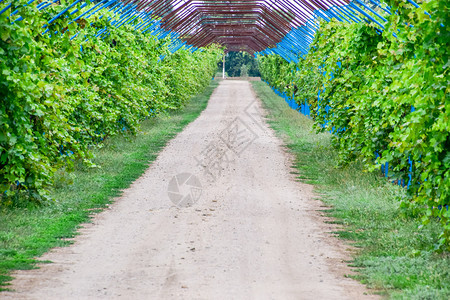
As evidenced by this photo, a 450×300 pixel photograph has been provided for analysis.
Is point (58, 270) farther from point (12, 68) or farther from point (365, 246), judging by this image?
point (365, 246)

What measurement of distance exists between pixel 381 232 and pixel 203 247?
2.03 meters

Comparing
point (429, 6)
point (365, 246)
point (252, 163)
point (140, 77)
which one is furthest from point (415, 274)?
point (140, 77)

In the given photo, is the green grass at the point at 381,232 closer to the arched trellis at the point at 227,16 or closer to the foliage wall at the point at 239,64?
the arched trellis at the point at 227,16

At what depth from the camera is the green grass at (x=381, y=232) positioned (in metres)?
4.84

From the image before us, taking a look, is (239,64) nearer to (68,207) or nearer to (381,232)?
(68,207)

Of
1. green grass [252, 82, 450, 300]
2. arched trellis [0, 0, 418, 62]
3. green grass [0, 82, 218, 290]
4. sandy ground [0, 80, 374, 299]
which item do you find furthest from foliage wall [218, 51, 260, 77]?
sandy ground [0, 80, 374, 299]

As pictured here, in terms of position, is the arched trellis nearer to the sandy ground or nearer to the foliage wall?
the sandy ground

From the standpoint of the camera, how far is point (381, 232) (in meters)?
6.57

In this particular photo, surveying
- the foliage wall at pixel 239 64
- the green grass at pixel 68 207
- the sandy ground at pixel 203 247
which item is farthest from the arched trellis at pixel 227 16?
the foliage wall at pixel 239 64

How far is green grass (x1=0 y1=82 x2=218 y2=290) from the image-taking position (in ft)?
19.0

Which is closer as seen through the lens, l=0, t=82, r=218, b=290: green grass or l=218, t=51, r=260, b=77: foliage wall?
l=0, t=82, r=218, b=290: green grass

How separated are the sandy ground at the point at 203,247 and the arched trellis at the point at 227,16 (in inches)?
103

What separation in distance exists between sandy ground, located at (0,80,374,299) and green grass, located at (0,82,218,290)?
20 cm

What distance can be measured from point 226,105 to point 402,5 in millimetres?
22690
